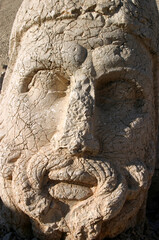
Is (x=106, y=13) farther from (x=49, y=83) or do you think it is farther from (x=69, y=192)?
(x=69, y=192)

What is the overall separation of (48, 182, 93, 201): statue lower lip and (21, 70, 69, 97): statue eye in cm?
59

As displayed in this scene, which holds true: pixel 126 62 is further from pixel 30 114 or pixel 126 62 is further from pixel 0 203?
pixel 0 203

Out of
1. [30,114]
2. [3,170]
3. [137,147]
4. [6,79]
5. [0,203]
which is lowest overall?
[0,203]

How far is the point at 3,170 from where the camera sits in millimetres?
1862

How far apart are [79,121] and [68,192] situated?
423mm

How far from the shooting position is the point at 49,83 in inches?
76.6

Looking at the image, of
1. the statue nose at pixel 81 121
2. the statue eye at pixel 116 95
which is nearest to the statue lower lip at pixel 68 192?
the statue nose at pixel 81 121

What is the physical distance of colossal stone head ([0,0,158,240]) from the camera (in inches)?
69.1

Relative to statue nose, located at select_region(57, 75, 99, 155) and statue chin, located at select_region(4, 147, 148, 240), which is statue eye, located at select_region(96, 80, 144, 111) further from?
statue chin, located at select_region(4, 147, 148, 240)

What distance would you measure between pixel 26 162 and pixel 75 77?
605 millimetres

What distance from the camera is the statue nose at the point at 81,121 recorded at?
1733mm

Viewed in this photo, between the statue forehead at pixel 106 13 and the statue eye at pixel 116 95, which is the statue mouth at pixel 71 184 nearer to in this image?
the statue eye at pixel 116 95

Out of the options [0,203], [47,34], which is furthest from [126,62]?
[0,203]

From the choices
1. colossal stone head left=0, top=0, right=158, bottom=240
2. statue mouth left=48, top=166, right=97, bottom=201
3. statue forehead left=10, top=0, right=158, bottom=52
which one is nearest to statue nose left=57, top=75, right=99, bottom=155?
colossal stone head left=0, top=0, right=158, bottom=240
